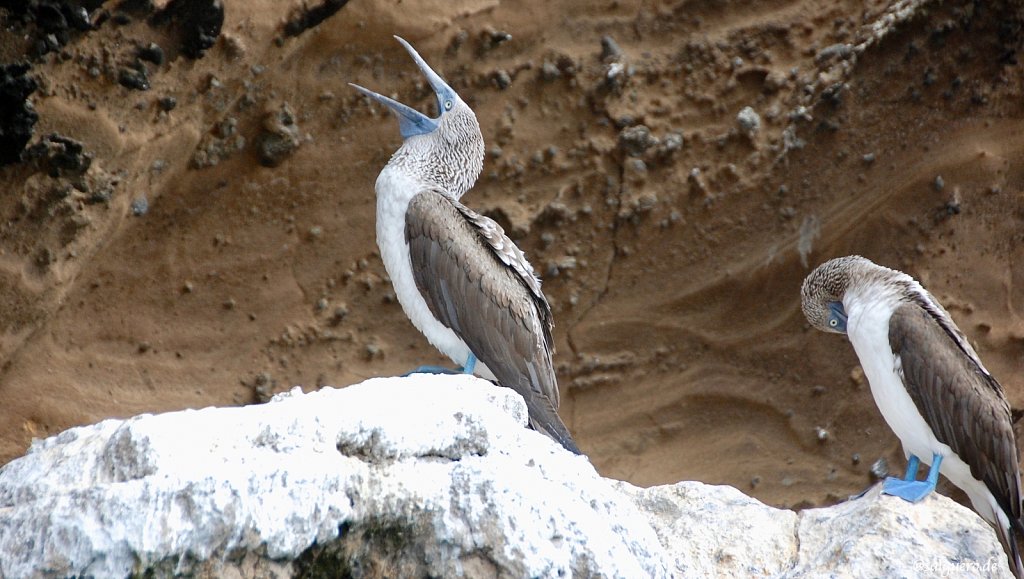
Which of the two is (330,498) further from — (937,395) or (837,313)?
(837,313)

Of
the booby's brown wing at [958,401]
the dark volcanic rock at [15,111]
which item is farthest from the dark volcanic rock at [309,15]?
the booby's brown wing at [958,401]

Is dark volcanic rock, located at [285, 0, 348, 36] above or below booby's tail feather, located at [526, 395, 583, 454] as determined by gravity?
above

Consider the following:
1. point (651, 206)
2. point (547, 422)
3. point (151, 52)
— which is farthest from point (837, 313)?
point (151, 52)

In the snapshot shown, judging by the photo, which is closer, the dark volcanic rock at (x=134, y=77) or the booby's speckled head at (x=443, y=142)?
the booby's speckled head at (x=443, y=142)

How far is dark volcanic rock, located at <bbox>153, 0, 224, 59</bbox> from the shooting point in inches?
253

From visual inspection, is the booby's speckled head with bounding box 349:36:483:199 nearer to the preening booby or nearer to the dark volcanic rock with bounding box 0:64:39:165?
the dark volcanic rock with bounding box 0:64:39:165

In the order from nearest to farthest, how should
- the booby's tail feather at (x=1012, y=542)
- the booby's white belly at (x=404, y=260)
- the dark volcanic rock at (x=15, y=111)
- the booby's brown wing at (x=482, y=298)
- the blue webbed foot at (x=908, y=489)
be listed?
the blue webbed foot at (x=908, y=489) < the booby's tail feather at (x=1012, y=542) < the booby's brown wing at (x=482, y=298) < the booby's white belly at (x=404, y=260) < the dark volcanic rock at (x=15, y=111)

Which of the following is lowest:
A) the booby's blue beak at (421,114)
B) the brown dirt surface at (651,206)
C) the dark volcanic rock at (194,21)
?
the brown dirt surface at (651,206)

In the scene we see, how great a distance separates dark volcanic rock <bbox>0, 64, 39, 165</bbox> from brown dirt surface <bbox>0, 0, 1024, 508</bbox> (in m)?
0.98

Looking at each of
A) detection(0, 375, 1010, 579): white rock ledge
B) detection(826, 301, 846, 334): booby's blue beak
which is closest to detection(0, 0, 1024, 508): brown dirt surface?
detection(826, 301, 846, 334): booby's blue beak

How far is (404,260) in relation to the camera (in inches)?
205

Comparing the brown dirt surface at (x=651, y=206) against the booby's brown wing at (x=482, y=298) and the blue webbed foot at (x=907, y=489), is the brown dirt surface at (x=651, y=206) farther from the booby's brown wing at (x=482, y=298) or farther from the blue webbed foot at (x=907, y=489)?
the blue webbed foot at (x=907, y=489)

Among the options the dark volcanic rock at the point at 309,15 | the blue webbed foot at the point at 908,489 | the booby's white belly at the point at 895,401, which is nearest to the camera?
the blue webbed foot at the point at 908,489

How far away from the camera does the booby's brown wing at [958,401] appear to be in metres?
4.88
